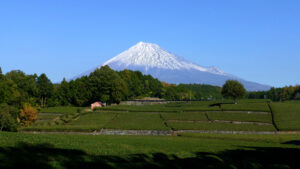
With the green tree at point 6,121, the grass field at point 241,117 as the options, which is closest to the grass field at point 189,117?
the grass field at point 241,117

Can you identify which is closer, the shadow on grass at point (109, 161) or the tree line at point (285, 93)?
the shadow on grass at point (109, 161)

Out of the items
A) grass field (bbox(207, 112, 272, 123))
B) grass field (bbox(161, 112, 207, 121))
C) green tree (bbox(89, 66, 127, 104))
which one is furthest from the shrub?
grass field (bbox(207, 112, 272, 123))

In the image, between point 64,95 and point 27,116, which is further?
point 64,95

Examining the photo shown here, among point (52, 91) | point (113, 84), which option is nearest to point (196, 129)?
point (113, 84)

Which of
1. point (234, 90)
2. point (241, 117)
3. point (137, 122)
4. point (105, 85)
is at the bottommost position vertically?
point (137, 122)

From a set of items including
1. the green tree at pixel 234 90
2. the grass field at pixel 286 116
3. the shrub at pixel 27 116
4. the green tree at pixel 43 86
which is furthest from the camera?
the green tree at pixel 43 86

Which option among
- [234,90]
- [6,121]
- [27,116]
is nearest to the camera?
[6,121]

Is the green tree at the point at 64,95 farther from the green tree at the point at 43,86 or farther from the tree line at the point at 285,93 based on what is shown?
the tree line at the point at 285,93

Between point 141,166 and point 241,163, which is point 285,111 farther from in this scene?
point 141,166

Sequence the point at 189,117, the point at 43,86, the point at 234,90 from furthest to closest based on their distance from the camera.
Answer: the point at 43,86, the point at 234,90, the point at 189,117

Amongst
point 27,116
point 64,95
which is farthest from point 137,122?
point 64,95

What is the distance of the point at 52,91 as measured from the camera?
11275 centimetres

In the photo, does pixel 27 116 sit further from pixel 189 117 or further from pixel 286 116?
pixel 286 116

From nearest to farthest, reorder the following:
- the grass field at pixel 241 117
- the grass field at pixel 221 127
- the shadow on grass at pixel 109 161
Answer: the shadow on grass at pixel 109 161 < the grass field at pixel 221 127 < the grass field at pixel 241 117
